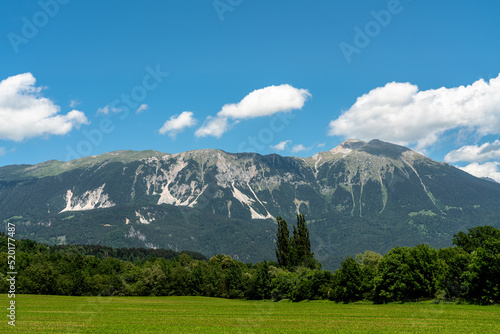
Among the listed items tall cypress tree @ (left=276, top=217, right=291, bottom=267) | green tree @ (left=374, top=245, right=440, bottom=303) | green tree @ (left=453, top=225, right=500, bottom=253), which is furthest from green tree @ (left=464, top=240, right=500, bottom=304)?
tall cypress tree @ (left=276, top=217, right=291, bottom=267)

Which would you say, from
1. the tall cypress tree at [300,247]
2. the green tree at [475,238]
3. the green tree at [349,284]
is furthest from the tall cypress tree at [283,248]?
the green tree at [475,238]

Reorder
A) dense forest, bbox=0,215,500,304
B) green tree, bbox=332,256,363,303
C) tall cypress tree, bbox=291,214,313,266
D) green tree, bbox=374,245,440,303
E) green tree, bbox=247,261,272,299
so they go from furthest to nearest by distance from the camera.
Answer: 1. tall cypress tree, bbox=291,214,313,266
2. green tree, bbox=247,261,272,299
3. green tree, bbox=332,256,363,303
4. green tree, bbox=374,245,440,303
5. dense forest, bbox=0,215,500,304

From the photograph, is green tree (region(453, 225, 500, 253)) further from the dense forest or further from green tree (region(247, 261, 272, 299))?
green tree (region(247, 261, 272, 299))

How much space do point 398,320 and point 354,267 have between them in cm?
4687

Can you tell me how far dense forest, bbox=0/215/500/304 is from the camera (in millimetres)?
88375

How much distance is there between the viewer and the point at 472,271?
82500 mm

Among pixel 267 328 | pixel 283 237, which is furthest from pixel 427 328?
pixel 283 237

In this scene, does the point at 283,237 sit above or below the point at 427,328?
above

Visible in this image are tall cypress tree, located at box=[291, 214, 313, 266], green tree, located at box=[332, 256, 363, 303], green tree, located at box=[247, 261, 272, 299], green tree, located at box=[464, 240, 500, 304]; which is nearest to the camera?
green tree, located at box=[464, 240, 500, 304]

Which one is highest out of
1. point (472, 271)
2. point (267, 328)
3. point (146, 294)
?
point (472, 271)

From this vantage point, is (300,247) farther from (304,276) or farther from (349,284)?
(349,284)

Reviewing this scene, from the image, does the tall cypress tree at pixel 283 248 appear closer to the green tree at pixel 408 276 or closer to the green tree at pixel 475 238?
the green tree at pixel 408 276

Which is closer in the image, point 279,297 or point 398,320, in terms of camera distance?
point 398,320

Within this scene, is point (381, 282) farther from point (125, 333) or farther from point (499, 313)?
point (125, 333)
